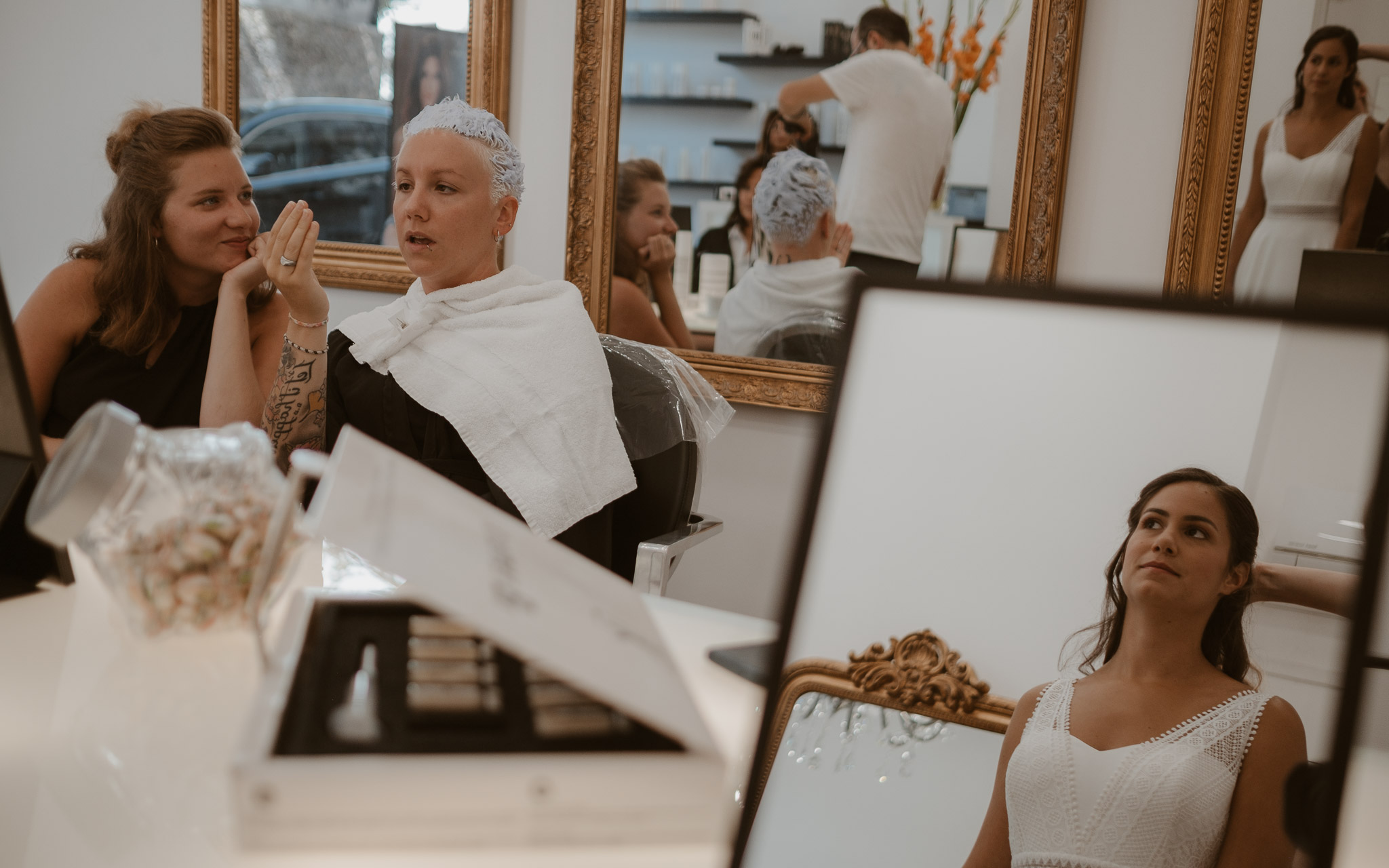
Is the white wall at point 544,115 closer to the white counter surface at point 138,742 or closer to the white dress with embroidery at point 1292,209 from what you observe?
the white dress with embroidery at point 1292,209

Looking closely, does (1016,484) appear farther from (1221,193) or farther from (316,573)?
(1221,193)

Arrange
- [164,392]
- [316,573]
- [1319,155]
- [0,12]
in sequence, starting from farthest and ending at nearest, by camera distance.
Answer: [0,12], [1319,155], [164,392], [316,573]

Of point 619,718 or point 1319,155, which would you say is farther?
point 1319,155

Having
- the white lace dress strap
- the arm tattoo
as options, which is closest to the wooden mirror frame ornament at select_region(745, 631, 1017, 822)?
the arm tattoo

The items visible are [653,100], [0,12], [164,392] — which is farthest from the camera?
[0,12]

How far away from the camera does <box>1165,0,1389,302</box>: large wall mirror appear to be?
2.02 metres

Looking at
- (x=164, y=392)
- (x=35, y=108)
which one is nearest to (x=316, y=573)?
(x=164, y=392)

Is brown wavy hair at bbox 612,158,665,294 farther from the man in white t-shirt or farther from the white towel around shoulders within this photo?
the white towel around shoulders

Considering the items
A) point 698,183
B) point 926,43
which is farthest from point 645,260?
point 926,43

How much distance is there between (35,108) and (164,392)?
7.82 feet

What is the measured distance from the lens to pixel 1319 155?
6.77ft

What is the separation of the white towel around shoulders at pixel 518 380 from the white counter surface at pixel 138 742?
77cm

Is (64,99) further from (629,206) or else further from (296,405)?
(296,405)

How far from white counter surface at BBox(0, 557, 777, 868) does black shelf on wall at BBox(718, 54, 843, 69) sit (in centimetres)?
191
